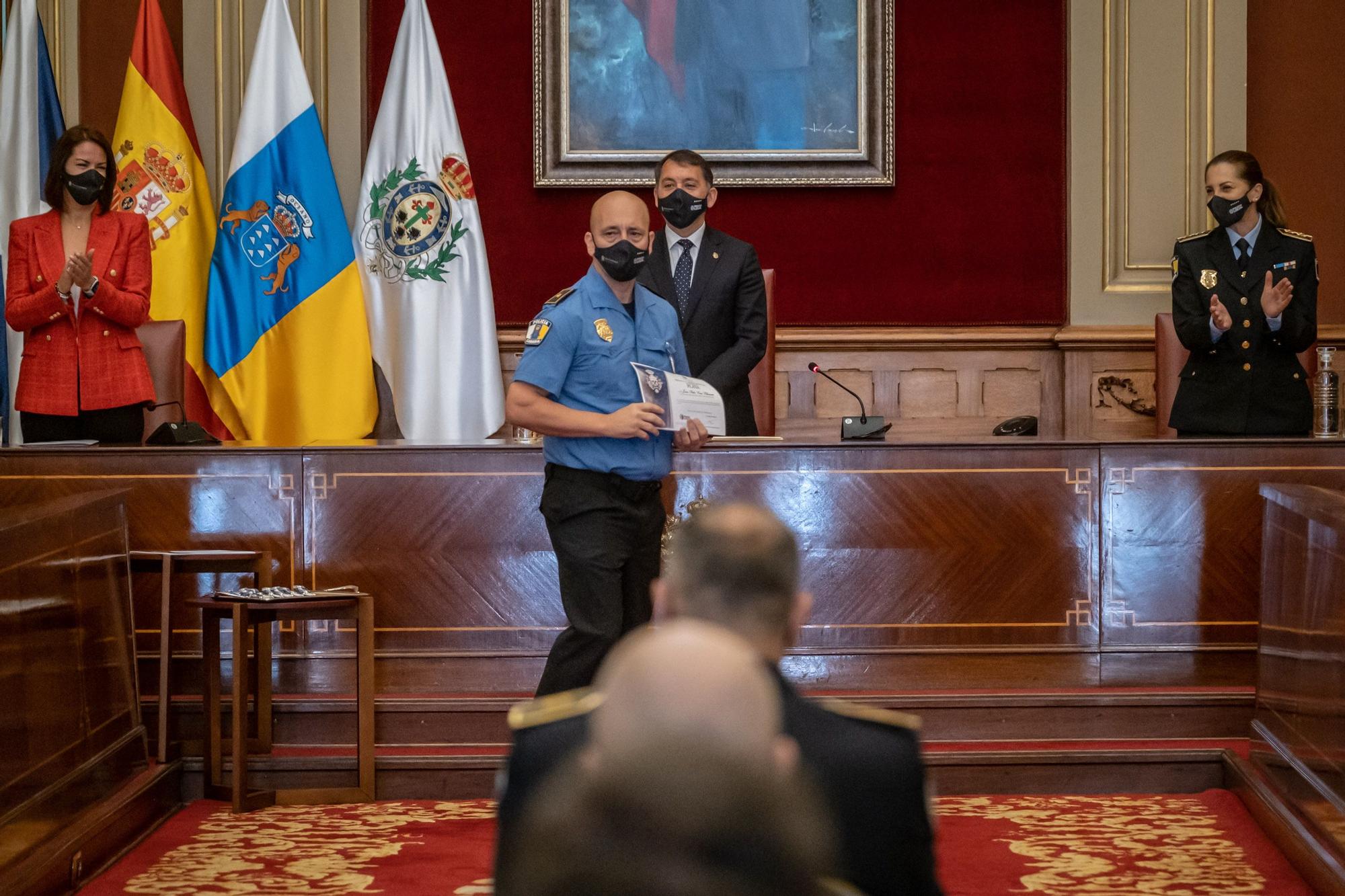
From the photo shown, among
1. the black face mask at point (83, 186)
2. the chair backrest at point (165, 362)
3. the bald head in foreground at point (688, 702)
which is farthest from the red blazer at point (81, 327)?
Answer: the bald head in foreground at point (688, 702)

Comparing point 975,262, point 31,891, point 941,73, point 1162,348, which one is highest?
point 941,73

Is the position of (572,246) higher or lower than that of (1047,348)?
higher

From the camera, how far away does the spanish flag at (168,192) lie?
6383 millimetres

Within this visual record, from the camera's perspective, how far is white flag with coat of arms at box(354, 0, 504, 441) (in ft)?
21.3

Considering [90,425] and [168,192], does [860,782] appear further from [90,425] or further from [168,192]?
[168,192]

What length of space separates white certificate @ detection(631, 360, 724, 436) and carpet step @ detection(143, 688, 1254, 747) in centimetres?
120

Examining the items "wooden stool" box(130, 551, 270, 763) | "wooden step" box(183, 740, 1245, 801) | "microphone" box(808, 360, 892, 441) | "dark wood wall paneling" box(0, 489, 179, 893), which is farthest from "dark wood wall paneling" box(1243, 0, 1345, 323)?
"dark wood wall paneling" box(0, 489, 179, 893)

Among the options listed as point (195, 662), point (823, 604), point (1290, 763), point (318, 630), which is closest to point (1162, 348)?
point (823, 604)

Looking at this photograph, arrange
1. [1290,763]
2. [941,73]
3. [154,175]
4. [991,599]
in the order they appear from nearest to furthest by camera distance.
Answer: [1290,763]
[991,599]
[154,175]
[941,73]

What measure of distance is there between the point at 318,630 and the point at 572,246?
2.83m

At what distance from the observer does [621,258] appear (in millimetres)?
3500

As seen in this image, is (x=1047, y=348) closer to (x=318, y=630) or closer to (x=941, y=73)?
(x=941, y=73)

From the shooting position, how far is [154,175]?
6449mm

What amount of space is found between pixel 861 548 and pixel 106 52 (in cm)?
446
